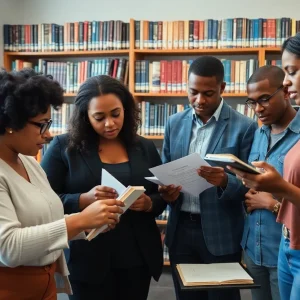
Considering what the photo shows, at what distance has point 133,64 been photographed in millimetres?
3842

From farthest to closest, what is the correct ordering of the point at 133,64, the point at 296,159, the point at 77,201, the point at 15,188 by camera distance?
the point at 133,64 → the point at 77,201 → the point at 296,159 → the point at 15,188

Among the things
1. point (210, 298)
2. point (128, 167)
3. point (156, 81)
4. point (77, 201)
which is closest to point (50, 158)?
point (77, 201)

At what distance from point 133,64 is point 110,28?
1.44 ft

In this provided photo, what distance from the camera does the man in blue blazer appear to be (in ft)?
6.37

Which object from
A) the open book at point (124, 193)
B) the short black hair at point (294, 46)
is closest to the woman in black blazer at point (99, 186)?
the open book at point (124, 193)

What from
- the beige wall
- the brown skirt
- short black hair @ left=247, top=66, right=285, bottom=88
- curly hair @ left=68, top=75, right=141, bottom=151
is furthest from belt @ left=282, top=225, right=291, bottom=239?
the beige wall

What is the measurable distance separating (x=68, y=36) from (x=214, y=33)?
147cm

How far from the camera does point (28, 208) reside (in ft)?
4.42

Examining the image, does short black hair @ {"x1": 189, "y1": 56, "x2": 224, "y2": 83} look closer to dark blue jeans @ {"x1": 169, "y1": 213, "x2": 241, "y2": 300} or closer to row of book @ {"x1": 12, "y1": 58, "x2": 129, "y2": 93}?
dark blue jeans @ {"x1": 169, "y1": 213, "x2": 241, "y2": 300}

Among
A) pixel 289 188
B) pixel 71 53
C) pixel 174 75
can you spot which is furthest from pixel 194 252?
pixel 71 53

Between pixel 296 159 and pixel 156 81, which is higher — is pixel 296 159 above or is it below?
below

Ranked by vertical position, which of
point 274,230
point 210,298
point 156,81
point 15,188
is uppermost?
point 156,81

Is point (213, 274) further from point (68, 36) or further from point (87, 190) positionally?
point (68, 36)

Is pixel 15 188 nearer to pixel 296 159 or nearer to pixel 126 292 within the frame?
A: pixel 126 292
